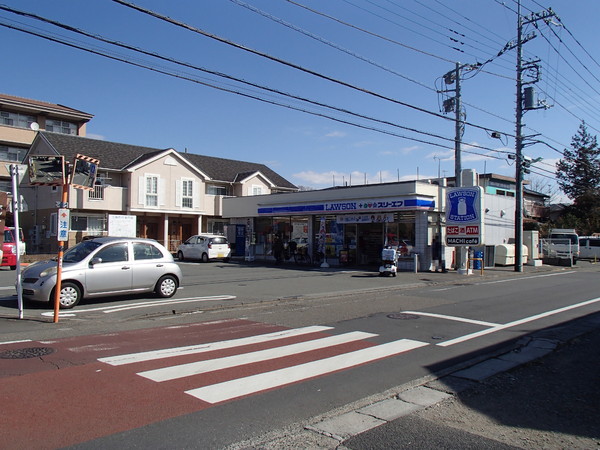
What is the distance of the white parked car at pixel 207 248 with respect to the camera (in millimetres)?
30422

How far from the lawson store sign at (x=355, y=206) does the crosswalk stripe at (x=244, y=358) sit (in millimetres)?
15578

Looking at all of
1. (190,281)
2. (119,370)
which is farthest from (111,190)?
(119,370)

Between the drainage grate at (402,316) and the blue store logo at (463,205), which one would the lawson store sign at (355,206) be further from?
the drainage grate at (402,316)

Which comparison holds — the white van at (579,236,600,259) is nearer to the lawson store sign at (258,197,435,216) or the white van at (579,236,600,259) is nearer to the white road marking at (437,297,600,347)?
the lawson store sign at (258,197,435,216)

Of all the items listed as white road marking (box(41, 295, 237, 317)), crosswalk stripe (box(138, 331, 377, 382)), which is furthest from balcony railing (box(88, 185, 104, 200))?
crosswalk stripe (box(138, 331, 377, 382))

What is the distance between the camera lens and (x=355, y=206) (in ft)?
85.1

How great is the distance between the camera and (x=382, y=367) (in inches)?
271

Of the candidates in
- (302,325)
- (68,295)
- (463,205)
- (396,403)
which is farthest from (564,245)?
(396,403)

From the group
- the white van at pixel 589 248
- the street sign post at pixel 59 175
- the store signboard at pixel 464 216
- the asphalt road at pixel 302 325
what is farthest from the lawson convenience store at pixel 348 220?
the white van at pixel 589 248

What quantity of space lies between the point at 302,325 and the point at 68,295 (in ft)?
18.6

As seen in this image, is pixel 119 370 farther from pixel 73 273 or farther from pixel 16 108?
pixel 16 108

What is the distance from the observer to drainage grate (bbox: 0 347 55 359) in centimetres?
703

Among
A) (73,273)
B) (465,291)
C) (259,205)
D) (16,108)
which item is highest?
(16,108)

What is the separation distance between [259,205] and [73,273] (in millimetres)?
21041
